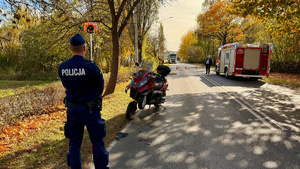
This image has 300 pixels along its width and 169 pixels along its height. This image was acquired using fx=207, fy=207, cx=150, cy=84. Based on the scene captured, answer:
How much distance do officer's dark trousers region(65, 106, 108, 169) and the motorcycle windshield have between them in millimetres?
3394

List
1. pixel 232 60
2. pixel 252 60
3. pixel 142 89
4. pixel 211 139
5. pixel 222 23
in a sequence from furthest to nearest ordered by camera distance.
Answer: pixel 222 23 < pixel 232 60 < pixel 252 60 < pixel 142 89 < pixel 211 139

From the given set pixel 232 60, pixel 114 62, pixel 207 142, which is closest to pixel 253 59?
pixel 232 60

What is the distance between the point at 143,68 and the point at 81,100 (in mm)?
3861

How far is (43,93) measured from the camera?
24.0ft

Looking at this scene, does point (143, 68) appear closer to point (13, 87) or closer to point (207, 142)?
point (207, 142)

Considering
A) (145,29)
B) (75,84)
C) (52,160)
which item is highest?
(145,29)

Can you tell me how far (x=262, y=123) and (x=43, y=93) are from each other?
7.08m

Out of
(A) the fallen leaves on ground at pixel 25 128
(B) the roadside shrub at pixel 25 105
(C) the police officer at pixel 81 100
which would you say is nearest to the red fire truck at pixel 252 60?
(B) the roadside shrub at pixel 25 105

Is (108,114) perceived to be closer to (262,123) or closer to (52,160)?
(52,160)

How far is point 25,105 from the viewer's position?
20.1 feet

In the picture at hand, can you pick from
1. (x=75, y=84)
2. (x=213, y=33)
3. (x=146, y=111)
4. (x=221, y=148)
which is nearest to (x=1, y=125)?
(x=75, y=84)

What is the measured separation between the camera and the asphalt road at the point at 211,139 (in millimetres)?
3582

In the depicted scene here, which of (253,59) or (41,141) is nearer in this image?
(41,141)

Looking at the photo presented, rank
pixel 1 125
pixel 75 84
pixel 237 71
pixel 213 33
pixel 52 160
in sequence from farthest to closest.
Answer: pixel 213 33, pixel 237 71, pixel 1 125, pixel 52 160, pixel 75 84
